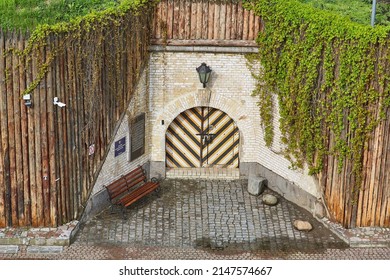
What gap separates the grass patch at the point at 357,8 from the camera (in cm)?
1984

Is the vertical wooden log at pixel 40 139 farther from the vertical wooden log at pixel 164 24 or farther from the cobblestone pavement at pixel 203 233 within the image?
the vertical wooden log at pixel 164 24

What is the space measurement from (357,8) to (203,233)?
7099 mm

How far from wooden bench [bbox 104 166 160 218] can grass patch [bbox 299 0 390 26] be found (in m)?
6.25

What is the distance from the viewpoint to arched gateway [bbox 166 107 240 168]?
71.1ft

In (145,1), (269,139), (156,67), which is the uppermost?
(145,1)

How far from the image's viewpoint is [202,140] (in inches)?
862

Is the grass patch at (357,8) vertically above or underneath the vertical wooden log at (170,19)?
above

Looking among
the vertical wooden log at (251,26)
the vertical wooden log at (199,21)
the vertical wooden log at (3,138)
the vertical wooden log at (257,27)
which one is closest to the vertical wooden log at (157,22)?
the vertical wooden log at (199,21)

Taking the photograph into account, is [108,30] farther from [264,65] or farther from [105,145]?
[264,65]

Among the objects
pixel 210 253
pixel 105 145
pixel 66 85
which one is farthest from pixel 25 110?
pixel 210 253

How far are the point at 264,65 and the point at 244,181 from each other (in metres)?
3.42

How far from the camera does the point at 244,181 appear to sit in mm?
21953

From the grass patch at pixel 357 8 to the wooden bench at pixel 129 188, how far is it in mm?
6252

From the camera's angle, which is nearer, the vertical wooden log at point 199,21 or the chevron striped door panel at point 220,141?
the vertical wooden log at point 199,21
